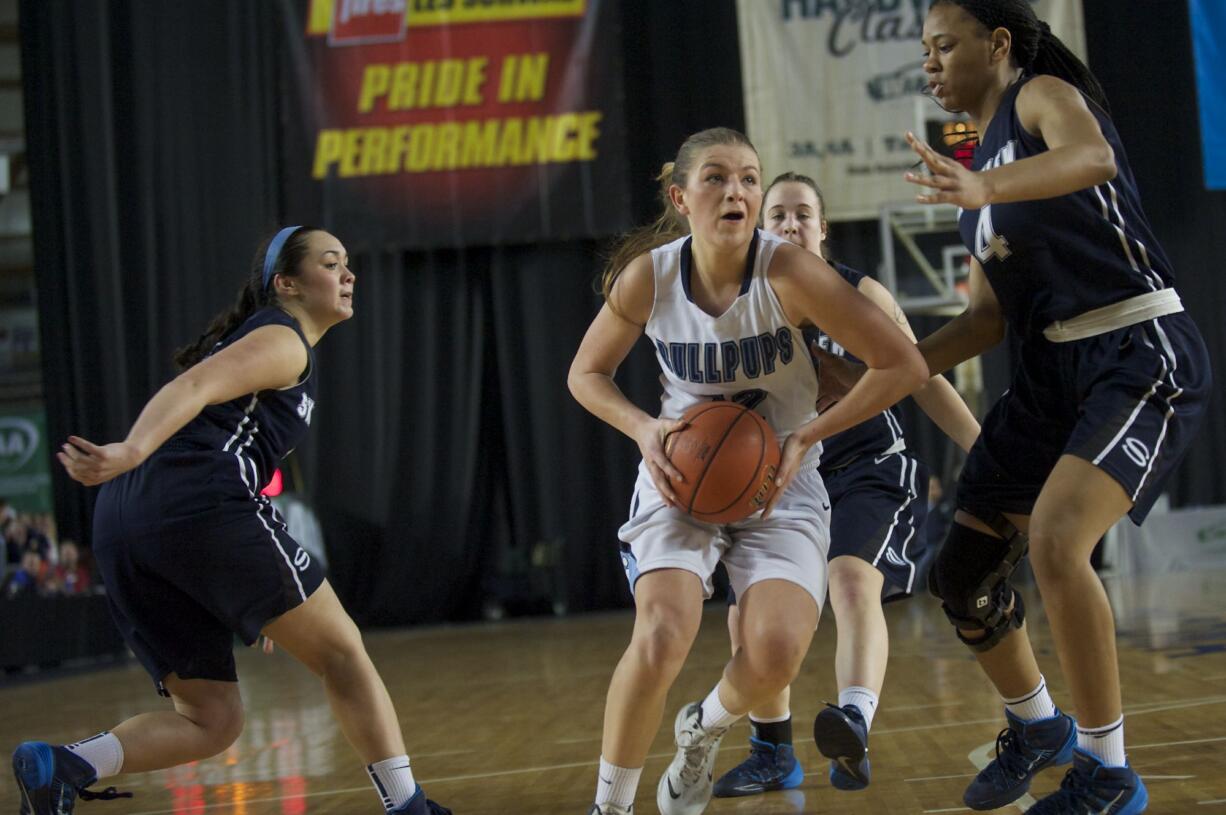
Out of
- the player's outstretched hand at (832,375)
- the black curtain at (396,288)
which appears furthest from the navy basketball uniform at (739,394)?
the black curtain at (396,288)

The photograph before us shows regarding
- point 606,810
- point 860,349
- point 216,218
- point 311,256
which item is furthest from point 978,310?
point 216,218

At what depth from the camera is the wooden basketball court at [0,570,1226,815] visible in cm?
330

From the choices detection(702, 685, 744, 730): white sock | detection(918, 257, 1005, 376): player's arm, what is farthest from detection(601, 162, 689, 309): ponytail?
detection(702, 685, 744, 730): white sock

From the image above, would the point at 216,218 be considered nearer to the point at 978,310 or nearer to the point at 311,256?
the point at 311,256

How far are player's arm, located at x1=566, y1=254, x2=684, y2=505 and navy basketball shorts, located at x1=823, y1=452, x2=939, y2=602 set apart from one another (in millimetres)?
755

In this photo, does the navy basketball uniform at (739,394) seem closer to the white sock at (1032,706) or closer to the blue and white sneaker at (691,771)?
the blue and white sneaker at (691,771)

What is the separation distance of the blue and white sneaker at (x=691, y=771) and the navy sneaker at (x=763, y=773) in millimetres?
425

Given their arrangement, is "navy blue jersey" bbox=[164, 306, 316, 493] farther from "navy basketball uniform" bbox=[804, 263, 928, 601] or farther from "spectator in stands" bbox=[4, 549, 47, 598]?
"spectator in stands" bbox=[4, 549, 47, 598]

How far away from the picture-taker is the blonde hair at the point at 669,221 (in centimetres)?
289

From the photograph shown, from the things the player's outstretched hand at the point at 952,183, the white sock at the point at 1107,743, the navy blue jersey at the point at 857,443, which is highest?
the player's outstretched hand at the point at 952,183

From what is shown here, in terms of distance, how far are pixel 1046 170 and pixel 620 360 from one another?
983 mm

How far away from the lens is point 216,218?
1220cm

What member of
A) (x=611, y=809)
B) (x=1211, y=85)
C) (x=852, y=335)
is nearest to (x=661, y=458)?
(x=852, y=335)

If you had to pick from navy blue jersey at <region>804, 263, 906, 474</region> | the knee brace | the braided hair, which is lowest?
the knee brace
